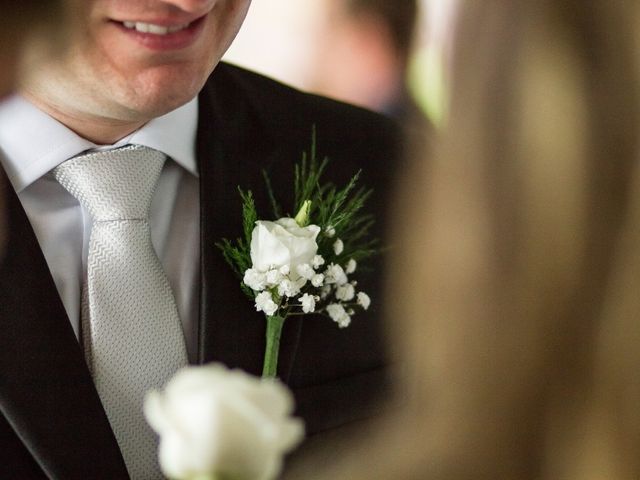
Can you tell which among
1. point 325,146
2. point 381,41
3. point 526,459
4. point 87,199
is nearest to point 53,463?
point 87,199

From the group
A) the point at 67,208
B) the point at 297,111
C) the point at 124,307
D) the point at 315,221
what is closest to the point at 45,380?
the point at 124,307

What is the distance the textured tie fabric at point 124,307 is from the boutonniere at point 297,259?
0.14m

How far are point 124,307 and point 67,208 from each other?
0.19 metres

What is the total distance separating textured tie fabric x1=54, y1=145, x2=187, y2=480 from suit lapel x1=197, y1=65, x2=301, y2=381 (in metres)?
0.07

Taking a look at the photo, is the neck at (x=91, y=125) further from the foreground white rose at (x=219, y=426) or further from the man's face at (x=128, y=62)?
the foreground white rose at (x=219, y=426)

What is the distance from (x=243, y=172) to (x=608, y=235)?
1.27 metres

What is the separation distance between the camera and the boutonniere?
176 cm

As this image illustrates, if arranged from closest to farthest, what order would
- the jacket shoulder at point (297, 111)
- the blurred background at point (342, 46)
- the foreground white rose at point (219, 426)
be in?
the foreground white rose at point (219, 426)
the jacket shoulder at point (297, 111)
the blurred background at point (342, 46)

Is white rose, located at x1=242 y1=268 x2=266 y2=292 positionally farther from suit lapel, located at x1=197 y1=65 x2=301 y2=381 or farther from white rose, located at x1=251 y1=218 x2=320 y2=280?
suit lapel, located at x1=197 y1=65 x2=301 y2=381

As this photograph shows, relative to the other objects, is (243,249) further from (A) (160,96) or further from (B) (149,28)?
(B) (149,28)

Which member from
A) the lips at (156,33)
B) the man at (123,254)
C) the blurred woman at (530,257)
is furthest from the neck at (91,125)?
the blurred woman at (530,257)

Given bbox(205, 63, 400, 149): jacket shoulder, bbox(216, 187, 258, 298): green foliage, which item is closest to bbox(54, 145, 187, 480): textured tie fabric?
bbox(216, 187, 258, 298): green foliage

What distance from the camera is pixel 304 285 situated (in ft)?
6.02

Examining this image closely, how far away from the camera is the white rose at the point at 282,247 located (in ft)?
5.75
